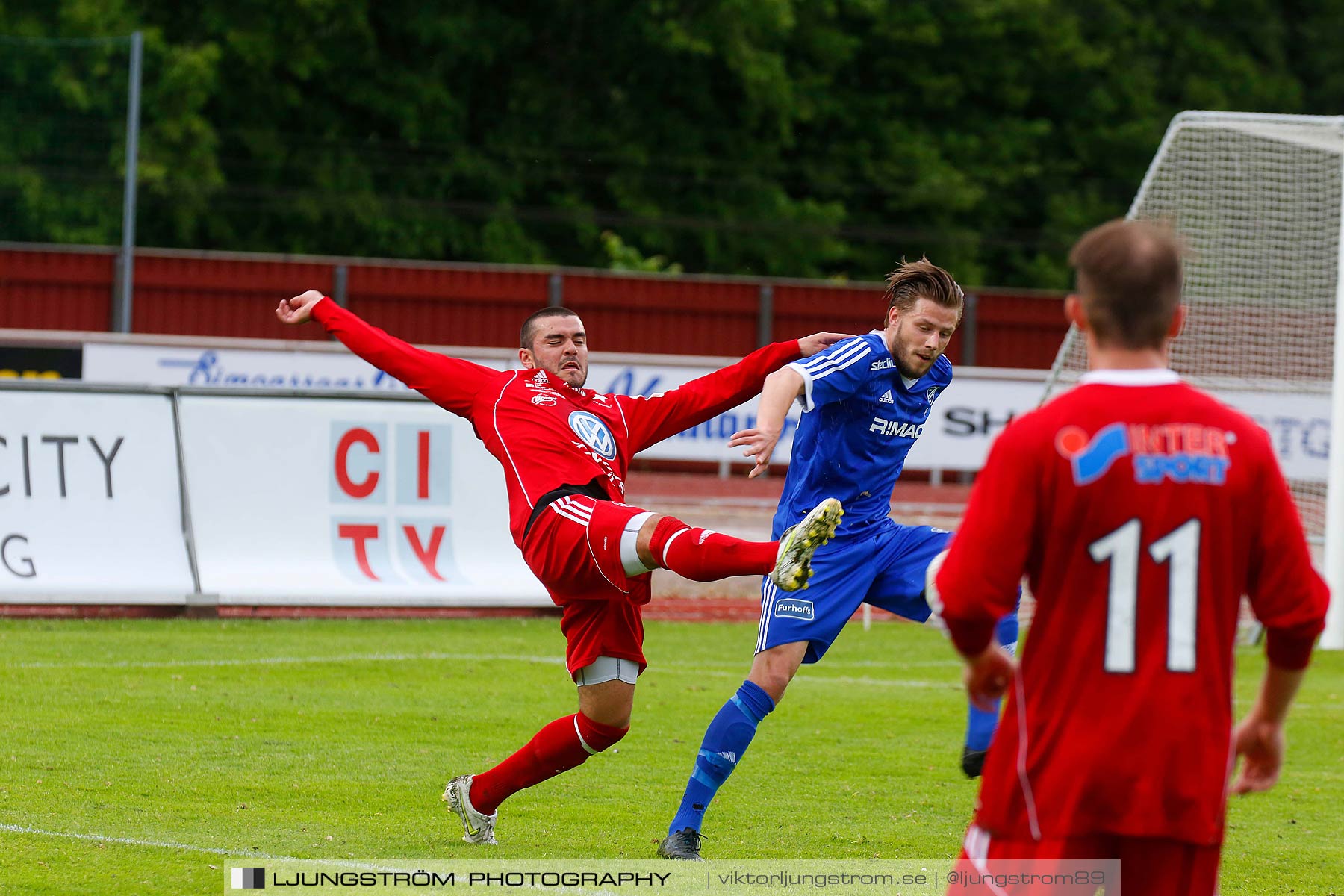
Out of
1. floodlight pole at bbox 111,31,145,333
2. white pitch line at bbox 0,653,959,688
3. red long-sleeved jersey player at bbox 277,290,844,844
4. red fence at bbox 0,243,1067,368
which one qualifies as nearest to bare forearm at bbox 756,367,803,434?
red long-sleeved jersey player at bbox 277,290,844,844

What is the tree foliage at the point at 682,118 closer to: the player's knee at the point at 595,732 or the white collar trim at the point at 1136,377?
the player's knee at the point at 595,732

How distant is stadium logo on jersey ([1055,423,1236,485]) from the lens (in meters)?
2.97

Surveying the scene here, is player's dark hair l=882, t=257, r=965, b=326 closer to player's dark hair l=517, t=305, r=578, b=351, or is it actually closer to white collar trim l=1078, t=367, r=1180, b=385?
player's dark hair l=517, t=305, r=578, b=351

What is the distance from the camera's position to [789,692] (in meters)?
9.92

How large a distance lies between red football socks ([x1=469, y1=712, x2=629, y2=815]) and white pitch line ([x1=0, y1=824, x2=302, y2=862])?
2.39 feet

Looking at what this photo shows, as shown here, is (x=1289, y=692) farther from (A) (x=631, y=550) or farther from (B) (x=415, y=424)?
(B) (x=415, y=424)

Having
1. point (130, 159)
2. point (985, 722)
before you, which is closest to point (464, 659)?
point (985, 722)

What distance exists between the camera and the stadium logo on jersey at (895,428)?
20.7 ft

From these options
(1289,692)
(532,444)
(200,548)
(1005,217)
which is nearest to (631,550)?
(532,444)

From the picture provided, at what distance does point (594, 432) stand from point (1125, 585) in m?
3.23

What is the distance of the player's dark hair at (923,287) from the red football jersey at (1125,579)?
3.16 metres

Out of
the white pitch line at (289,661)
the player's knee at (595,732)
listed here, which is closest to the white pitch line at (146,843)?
the player's knee at (595,732)

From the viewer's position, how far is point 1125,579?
300 centimetres

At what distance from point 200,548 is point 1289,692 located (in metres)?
9.57
